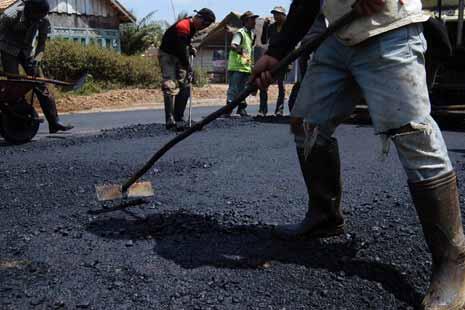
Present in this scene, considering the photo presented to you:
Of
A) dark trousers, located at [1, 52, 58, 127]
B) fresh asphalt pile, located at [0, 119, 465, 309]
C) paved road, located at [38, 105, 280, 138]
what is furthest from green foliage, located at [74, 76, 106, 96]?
fresh asphalt pile, located at [0, 119, 465, 309]

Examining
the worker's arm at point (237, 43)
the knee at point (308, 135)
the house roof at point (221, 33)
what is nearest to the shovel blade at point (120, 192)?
the knee at point (308, 135)

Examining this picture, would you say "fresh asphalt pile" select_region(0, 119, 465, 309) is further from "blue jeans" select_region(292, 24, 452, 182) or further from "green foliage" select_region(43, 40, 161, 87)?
"green foliage" select_region(43, 40, 161, 87)

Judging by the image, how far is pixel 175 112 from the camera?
7906 mm

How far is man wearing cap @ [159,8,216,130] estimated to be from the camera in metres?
7.33

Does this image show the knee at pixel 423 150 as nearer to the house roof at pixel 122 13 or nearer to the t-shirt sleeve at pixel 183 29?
the t-shirt sleeve at pixel 183 29

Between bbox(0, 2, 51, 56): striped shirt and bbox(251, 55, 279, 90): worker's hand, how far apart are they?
4874 mm

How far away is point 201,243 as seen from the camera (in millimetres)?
2730

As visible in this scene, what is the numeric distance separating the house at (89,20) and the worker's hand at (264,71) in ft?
65.6

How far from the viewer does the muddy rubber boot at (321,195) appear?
103 inches

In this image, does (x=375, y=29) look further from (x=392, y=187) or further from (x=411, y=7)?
(x=392, y=187)

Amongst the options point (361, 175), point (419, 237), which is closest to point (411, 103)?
point (419, 237)

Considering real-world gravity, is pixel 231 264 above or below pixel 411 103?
below

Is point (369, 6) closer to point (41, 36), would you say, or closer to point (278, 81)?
point (41, 36)

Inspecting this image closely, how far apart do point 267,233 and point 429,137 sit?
1096 mm
